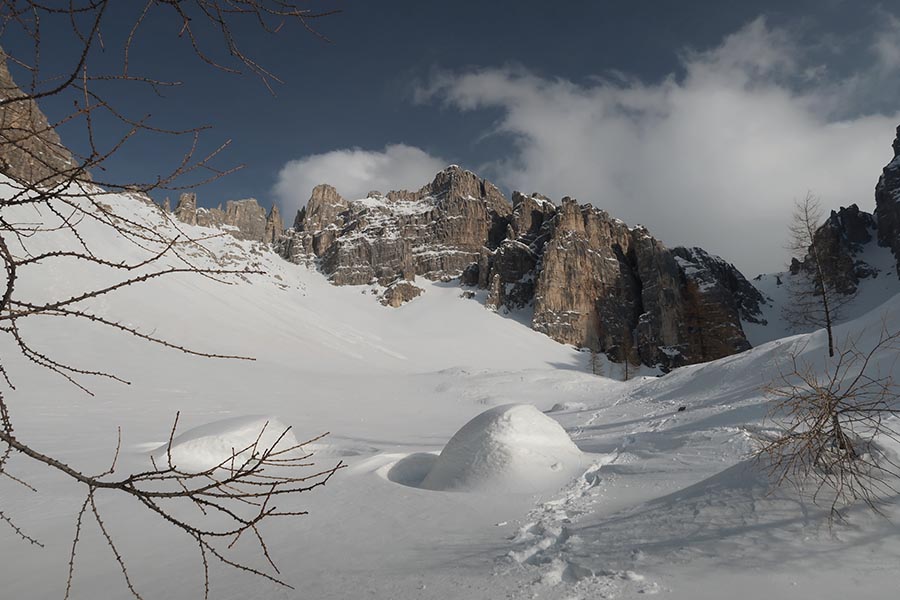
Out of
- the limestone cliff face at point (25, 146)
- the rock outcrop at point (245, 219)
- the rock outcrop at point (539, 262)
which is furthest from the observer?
the rock outcrop at point (245, 219)

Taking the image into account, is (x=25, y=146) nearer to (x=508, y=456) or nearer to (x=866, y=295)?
(x=508, y=456)

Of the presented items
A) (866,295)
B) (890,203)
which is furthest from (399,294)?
(890,203)

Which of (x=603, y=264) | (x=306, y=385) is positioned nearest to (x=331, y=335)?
(x=306, y=385)

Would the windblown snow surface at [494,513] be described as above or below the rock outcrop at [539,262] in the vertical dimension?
below

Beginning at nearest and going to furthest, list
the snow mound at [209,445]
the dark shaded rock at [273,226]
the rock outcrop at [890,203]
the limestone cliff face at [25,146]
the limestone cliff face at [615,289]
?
the limestone cliff face at [25,146] < the snow mound at [209,445] < the limestone cliff face at [615,289] < the rock outcrop at [890,203] < the dark shaded rock at [273,226]

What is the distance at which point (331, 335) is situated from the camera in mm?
48031

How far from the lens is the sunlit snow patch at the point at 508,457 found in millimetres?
6273

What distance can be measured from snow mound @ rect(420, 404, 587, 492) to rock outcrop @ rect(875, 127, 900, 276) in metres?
92.5

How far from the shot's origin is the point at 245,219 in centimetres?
11512

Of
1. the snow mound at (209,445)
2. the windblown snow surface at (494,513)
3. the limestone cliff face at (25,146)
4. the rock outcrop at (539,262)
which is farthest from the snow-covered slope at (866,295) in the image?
the limestone cliff face at (25,146)

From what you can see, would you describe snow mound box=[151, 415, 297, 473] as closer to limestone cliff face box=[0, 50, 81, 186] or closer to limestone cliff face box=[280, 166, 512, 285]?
limestone cliff face box=[0, 50, 81, 186]

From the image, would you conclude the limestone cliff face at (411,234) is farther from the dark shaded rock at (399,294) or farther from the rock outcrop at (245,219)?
the rock outcrop at (245,219)

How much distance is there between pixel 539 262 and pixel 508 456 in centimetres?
7465

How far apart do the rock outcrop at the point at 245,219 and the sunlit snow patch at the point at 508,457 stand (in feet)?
349
